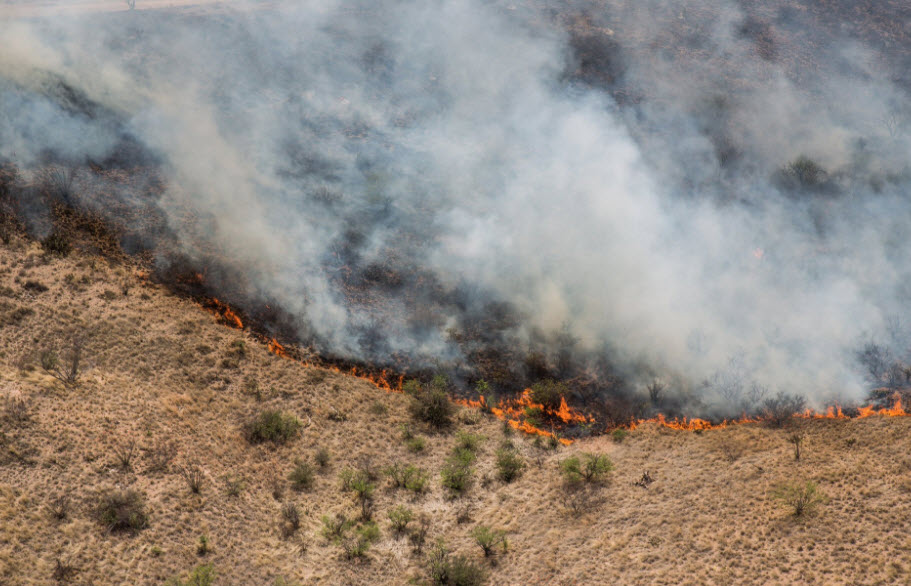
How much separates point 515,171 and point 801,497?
61.4ft

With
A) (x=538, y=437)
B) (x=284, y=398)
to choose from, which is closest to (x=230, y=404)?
(x=284, y=398)

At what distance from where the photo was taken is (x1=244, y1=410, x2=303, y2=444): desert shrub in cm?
2358

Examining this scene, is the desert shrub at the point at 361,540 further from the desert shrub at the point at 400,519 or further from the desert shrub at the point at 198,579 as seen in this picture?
the desert shrub at the point at 198,579

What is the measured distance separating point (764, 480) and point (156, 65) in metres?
32.5

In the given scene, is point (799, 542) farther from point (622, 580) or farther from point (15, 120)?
point (15, 120)

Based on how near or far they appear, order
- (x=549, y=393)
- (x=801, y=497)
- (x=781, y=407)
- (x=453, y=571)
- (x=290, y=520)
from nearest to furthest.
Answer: (x=453, y=571) < (x=801, y=497) < (x=290, y=520) < (x=781, y=407) < (x=549, y=393)

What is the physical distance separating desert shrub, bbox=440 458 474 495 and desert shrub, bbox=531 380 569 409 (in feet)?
13.9

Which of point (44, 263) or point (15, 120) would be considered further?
point (15, 120)

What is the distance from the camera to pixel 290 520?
831 inches

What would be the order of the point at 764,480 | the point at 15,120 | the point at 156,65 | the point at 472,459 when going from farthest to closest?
the point at 156,65, the point at 15,120, the point at 472,459, the point at 764,480

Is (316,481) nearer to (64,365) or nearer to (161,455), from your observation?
(161,455)

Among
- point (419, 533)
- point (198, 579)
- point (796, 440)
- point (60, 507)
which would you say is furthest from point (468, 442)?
point (60, 507)

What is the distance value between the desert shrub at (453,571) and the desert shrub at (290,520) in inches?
Answer: 169

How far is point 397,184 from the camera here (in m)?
31.3
